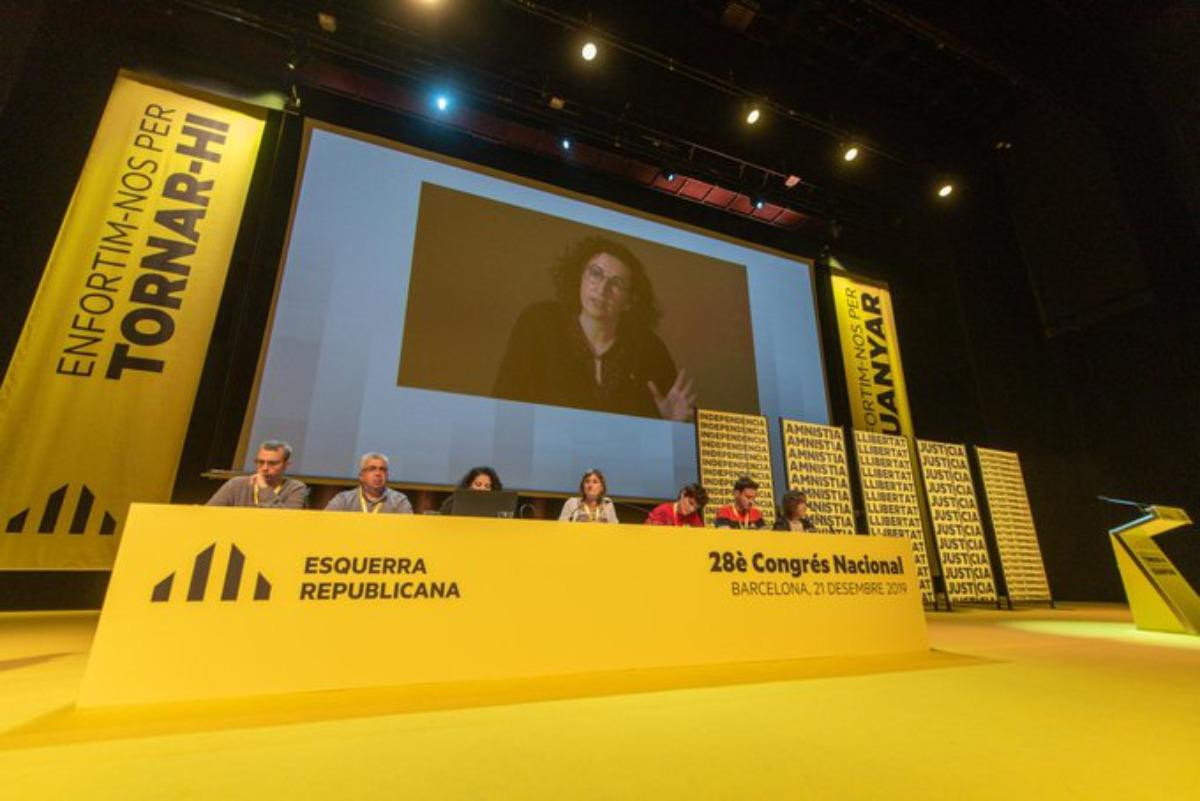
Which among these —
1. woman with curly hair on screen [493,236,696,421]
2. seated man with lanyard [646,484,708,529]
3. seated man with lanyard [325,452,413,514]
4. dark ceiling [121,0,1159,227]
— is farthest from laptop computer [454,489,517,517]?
dark ceiling [121,0,1159,227]

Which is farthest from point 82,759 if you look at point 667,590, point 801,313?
point 801,313

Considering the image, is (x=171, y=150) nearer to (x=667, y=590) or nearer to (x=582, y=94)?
(x=582, y=94)

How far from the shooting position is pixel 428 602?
1870 mm

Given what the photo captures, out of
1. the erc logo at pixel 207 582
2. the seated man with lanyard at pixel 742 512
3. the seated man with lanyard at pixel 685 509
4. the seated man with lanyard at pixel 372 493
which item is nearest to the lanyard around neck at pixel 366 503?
the seated man with lanyard at pixel 372 493

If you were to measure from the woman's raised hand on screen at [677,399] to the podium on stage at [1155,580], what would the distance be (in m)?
3.50

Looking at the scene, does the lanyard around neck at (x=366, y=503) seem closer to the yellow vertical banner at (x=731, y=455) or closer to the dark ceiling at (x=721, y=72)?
the yellow vertical banner at (x=731, y=455)

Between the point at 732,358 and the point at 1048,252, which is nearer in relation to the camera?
the point at 732,358

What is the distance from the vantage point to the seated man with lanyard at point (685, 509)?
3.48m

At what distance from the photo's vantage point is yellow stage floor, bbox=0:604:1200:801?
3.47 feet

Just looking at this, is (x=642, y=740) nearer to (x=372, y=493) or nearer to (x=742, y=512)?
(x=372, y=493)

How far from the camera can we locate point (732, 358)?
19.0ft

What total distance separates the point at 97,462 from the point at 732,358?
5.68 meters

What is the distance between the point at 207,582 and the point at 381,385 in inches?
107

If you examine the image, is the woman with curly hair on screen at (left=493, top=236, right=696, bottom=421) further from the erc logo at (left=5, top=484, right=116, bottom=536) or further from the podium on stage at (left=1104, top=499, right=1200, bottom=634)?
the podium on stage at (left=1104, top=499, right=1200, bottom=634)
